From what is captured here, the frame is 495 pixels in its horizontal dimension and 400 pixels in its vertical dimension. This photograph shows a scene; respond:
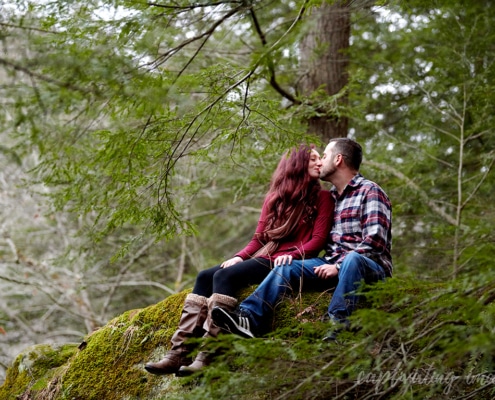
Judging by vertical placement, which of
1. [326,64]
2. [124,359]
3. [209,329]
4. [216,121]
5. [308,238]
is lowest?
[124,359]

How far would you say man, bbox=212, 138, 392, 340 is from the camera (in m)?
3.62

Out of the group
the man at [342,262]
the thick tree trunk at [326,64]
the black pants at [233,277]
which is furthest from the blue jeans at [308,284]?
the thick tree trunk at [326,64]

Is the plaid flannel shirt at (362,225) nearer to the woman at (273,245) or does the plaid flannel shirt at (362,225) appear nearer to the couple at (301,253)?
the couple at (301,253)

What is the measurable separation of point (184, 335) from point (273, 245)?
1081 mm

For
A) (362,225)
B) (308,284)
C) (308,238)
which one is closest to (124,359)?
(308,284)

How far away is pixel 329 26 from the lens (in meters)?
6.76

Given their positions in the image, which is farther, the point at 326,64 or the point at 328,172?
the point at 326,64

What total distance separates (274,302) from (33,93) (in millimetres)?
2334

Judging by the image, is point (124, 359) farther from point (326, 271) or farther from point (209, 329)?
point (326, 271)

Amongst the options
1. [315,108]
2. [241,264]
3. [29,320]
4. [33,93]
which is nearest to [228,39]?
[315,108]

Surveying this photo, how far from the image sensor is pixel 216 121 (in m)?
3.93

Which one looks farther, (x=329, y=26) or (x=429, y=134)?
(x=429, y=134)

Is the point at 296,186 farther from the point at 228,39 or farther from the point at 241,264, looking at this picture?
the point at 228,39

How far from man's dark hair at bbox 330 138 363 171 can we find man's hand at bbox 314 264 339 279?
3.45ft
